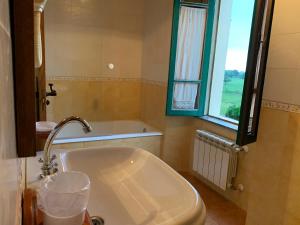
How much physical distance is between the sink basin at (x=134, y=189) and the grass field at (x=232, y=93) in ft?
5.74

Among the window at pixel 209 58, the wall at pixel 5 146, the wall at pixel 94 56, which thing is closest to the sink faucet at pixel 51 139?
the wall at pixel 5 146

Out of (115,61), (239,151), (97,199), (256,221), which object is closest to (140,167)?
(97,199)

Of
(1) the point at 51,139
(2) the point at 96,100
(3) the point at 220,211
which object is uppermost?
(1) the point at 51,139

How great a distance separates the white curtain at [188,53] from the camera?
2.84 metres

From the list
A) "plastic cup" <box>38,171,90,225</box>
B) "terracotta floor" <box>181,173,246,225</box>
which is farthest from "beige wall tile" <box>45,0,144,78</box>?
"plastic cup" <box>38,171,90,225</box>

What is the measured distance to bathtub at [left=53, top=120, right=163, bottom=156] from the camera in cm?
265

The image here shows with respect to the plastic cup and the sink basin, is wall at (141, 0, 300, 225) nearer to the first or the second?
the sink basin

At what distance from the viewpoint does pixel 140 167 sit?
126cm

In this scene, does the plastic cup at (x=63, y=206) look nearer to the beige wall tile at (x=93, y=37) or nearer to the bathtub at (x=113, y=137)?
the bathtub at (x=113, y=137)

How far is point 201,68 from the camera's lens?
2.95 m

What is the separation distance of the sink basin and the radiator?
4.47 feet

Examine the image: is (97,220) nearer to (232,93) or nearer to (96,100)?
(232,93)

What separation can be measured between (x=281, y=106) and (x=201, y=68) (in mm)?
1384

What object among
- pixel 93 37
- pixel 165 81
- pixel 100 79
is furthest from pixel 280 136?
pixel 93 37
